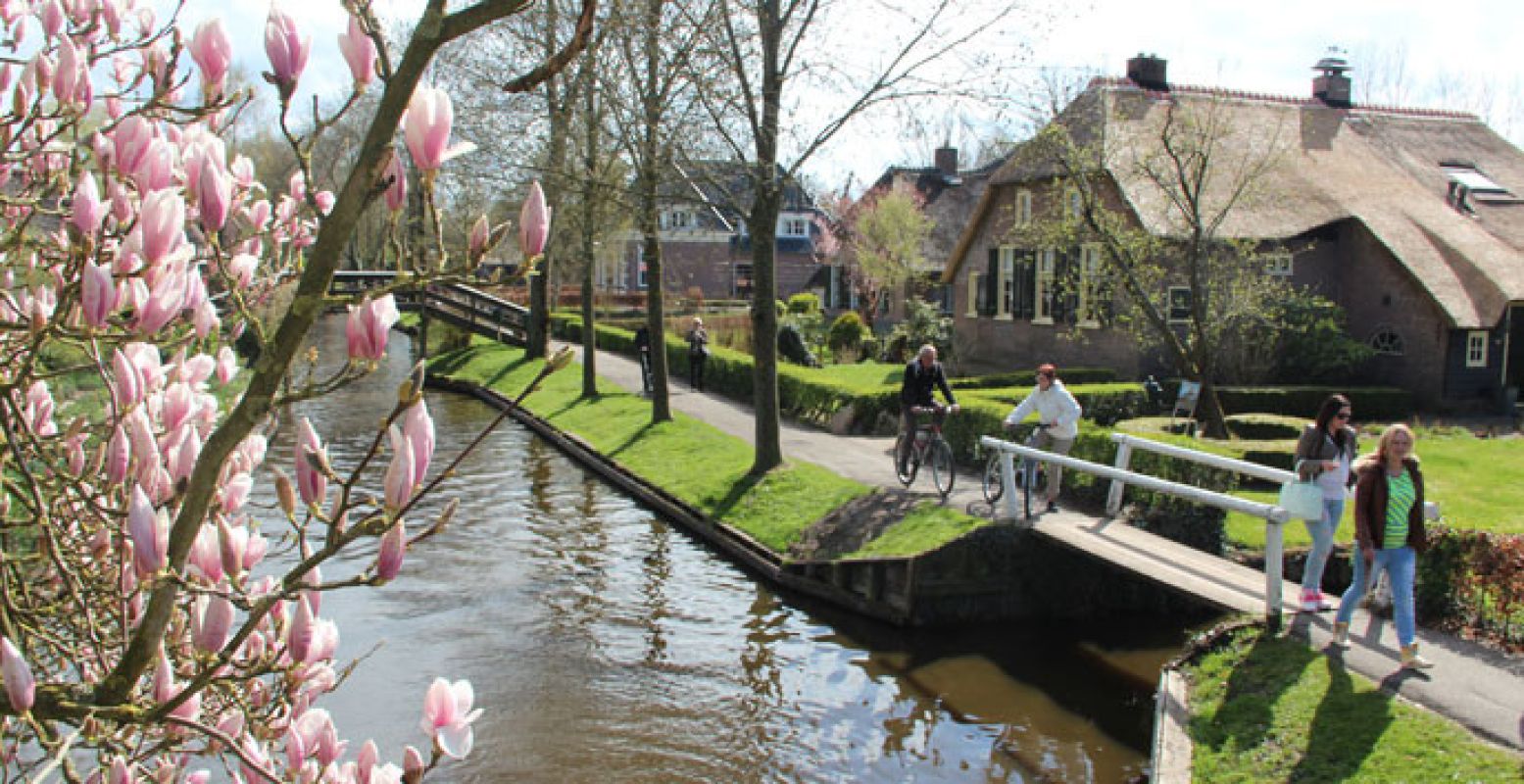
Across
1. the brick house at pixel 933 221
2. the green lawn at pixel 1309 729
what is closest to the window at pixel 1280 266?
the brick house at pixel 933 221

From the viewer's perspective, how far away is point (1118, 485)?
519 inches

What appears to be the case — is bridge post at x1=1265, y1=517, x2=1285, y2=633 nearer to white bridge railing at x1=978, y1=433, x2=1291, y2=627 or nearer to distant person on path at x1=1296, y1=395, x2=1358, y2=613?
white bridge railing at x1=978, y1=433, x2=1291, y2=627

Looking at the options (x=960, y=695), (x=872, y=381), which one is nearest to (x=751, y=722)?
(x=960, y=695)

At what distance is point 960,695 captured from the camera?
10.8m

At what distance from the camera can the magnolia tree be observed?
2.00 m

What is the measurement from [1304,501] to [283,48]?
9.00 m

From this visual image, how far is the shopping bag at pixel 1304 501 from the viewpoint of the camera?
9.38 meters

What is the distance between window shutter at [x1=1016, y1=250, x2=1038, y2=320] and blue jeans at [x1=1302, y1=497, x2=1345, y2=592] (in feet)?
58.4

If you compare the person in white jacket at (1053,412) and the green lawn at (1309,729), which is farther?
the person in white jacket at (1053,412)

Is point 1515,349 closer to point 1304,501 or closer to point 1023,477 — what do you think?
point 1023,477

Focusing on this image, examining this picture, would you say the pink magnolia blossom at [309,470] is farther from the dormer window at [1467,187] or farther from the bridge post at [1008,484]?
the dormer window at [1467,187]

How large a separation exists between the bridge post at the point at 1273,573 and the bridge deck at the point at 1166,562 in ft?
1.05

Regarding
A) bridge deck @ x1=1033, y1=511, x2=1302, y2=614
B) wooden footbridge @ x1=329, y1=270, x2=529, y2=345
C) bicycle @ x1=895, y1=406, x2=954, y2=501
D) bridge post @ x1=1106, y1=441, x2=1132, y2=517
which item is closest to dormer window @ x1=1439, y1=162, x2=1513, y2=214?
bicycle @ x1=895, y1=406, x2=954, y2=501

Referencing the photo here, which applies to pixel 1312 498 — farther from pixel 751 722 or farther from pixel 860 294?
pixel 860 294
